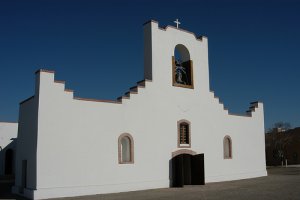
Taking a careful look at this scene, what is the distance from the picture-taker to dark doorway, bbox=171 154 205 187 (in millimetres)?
20344

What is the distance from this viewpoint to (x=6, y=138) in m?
31.0

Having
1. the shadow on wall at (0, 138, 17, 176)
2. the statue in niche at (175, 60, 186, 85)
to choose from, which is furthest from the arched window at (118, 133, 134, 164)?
the shadow on wall at (0, 138, 17, 176)

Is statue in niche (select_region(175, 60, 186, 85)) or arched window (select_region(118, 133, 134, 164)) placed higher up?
statue in niche (select_region(175, 60, 186, 85))

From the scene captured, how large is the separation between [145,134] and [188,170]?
16.0ft

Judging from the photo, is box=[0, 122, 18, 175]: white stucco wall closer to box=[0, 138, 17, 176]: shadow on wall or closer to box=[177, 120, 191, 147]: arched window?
box=[0, 138, 17, 176]: shadow on wall

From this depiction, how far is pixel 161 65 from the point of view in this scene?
20.8 metres

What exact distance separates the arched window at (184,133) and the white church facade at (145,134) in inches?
2.4

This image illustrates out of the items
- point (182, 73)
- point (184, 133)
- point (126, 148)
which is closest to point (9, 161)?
point (126, 148)

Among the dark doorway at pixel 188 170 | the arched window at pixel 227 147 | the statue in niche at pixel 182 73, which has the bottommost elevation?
the dark doorway at pixel 188 170

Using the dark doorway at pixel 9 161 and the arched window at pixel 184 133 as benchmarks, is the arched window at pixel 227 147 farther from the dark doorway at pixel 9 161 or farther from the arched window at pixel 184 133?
the dark doorway at pixel 9 161

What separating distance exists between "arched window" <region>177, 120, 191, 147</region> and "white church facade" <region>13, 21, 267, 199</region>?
6 cm

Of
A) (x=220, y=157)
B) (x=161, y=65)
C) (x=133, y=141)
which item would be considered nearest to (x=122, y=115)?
(x=133, y=141)

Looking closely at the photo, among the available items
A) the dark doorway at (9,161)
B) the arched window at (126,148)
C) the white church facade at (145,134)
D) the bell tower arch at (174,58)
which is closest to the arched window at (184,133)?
the white church facade at (145,134)

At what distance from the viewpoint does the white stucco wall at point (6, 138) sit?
101 feet
